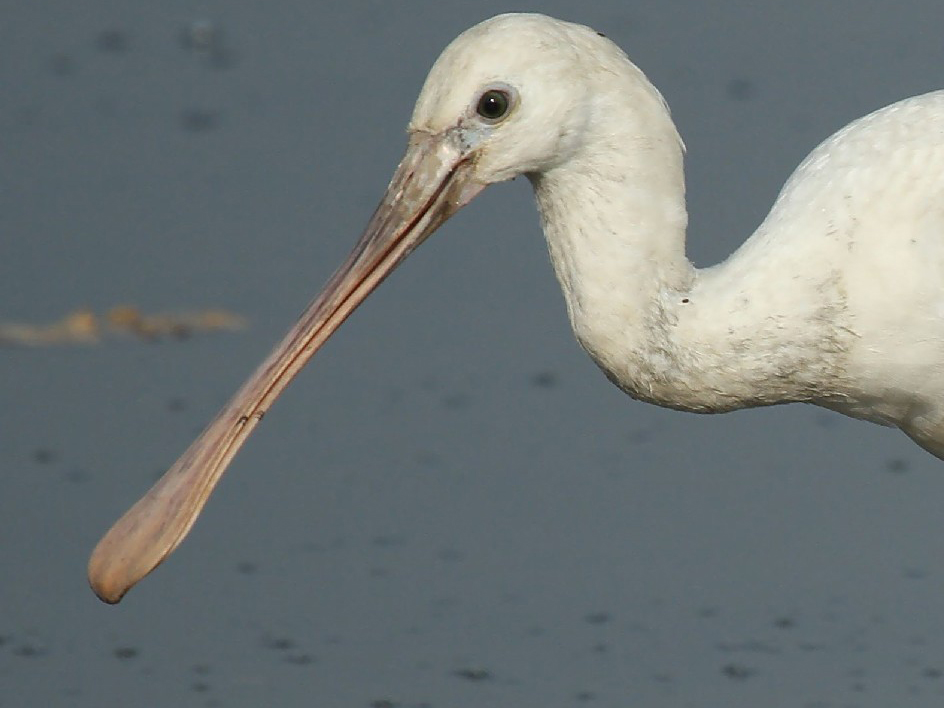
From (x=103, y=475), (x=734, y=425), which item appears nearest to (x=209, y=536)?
(x=103, y=475)

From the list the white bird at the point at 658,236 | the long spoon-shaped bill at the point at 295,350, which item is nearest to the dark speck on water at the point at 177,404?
the long spoon-shaped bill at the point at 295,350

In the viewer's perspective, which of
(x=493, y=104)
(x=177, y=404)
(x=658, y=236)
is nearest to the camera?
(x=493, y=104)

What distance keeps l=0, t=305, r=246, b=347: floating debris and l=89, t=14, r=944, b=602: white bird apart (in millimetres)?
3214

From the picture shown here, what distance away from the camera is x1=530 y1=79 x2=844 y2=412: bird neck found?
711 centimetres

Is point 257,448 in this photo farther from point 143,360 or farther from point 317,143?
→ point 317,143

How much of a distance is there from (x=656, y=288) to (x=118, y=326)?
4.00 metres

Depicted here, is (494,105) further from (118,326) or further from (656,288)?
(118,326)

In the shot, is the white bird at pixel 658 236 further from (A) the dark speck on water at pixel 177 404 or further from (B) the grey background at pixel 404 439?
(A) the dark speck on water at pixel 177 404

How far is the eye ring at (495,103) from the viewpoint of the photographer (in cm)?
698

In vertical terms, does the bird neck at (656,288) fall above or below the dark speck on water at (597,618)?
above

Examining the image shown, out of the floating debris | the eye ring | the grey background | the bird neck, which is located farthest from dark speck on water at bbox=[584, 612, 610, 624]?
the eye ring

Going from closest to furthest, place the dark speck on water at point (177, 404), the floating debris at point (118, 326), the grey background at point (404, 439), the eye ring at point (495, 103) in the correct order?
the eye ring at point (495, 103) → the grey background at point (404, 439) → the dark speck on water at point (177, 404) → the floating debris at point (118, 326)

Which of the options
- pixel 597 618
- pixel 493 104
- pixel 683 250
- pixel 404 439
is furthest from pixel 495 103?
pixel 404 439

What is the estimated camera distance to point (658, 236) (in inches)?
282
